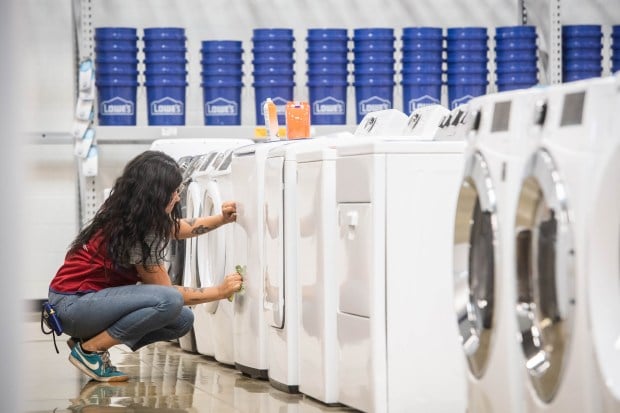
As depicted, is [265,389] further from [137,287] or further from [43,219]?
[43,219]

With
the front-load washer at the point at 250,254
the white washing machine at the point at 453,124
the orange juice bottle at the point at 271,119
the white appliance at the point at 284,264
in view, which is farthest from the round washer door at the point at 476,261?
the orange juice bottle at the point at 271,119

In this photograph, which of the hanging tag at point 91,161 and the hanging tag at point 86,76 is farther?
the hanging tag at point 91,161

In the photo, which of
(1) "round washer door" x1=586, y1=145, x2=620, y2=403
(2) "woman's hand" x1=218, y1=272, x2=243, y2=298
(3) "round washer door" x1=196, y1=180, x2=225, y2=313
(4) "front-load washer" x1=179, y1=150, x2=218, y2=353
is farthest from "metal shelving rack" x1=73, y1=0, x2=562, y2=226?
(1) "round washer door" x1=586, y1=145, x2=620, y2=403

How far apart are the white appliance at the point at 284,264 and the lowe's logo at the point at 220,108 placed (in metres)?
3.14

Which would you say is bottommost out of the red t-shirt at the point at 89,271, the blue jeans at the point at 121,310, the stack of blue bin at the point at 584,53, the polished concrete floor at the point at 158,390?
the polished concrete floor at the point at 158,390

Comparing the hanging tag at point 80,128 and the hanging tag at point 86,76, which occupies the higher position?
the hanging tag at point 86,76

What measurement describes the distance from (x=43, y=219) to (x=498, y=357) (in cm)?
593

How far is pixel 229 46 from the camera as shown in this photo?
24.3ft

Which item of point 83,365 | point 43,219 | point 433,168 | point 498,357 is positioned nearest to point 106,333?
point 83,365

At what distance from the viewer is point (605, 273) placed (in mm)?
2355

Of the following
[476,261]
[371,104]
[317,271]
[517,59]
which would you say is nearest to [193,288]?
[317,271]

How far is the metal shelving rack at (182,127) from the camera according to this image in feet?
23.8

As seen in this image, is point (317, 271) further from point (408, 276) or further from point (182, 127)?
point (182, 127)

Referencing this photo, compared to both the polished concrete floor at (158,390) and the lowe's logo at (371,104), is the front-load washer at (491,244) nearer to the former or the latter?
the polished concrete floor at (158,390)
